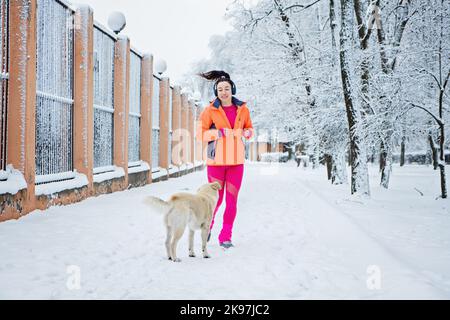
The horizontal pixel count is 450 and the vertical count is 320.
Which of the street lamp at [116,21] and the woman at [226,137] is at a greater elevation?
the street lamp at [116,21]

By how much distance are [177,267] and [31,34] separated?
445cm

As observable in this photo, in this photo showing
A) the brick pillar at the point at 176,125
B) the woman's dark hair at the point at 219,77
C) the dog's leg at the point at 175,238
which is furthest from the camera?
the brick pillar at the point at 176,125

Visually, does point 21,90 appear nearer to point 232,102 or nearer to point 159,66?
point 232,102

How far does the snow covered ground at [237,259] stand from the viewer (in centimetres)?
295

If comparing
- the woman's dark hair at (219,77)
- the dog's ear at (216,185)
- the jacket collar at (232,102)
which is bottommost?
the dog's ear at (216,185)

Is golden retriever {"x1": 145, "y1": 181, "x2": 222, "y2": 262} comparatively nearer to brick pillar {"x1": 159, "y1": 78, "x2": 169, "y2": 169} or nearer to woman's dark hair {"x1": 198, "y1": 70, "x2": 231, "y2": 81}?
woman's dark hair {"x1": 198, "y1": 70, "x2": 231, "y2": 81}

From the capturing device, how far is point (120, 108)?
9.88 m

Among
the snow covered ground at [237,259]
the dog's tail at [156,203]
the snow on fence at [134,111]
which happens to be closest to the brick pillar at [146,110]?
the snow on fence at [134,111]

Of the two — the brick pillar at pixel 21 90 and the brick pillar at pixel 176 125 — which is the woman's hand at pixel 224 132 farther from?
the brick pillar at pixel 176 125

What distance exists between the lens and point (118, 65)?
32.5 ft

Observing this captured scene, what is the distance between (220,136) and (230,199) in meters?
0.78

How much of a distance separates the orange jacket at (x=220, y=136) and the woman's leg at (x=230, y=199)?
123 mm
